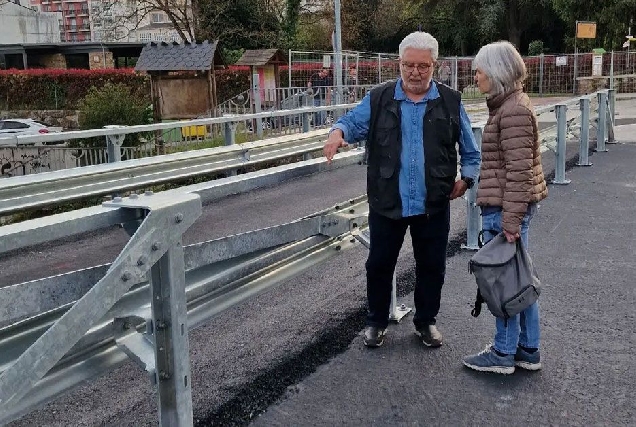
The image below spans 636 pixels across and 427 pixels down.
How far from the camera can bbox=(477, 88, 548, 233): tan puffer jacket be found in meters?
3.92

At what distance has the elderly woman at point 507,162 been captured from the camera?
3926 mm

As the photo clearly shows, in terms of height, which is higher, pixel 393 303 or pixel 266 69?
pixel 266 69

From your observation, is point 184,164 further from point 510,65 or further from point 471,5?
point 471,5

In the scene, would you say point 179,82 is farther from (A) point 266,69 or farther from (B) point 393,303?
(B) point 393,303

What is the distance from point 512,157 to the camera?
155 inches

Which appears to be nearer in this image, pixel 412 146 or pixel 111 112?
pixel 412 146

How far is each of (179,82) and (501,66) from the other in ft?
51.2

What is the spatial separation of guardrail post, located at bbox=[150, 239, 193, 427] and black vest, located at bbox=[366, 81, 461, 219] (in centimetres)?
186

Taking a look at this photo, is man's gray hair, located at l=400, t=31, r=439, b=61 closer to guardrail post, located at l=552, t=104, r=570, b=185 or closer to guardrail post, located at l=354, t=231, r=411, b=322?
guardrail post, located at l=354, t=231, r=411, b=322

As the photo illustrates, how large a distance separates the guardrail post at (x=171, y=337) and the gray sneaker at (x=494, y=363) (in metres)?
1.96

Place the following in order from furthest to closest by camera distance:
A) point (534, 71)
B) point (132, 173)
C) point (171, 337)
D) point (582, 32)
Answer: point (534, 71)
point (582, 32)
point (132, 173)
point (171, 337)

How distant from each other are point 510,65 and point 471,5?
1789 inches

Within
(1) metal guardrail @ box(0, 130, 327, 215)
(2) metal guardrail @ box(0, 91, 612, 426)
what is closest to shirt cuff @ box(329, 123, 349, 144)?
(2) metal guardrail @ box(0, 91, 612, 426)

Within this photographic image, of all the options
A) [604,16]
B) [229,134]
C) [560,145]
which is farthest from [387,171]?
[604,16]
